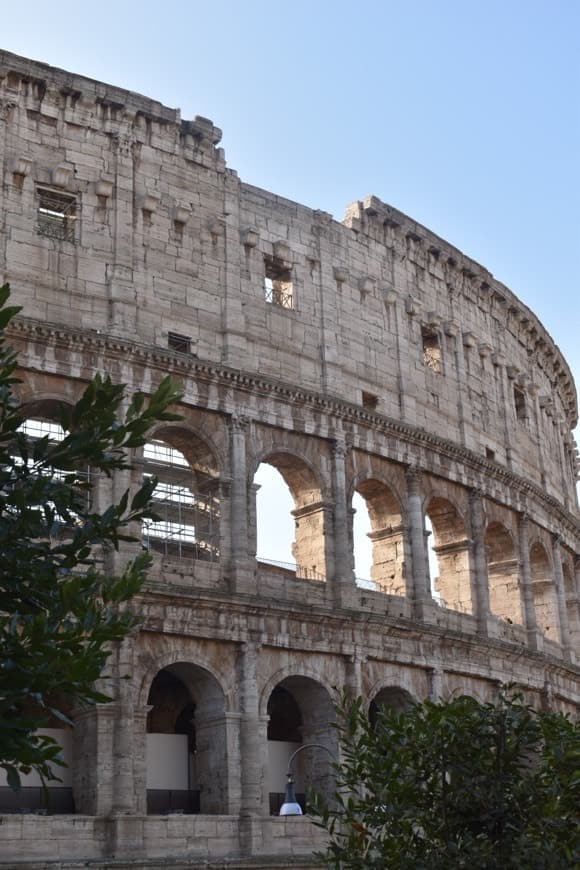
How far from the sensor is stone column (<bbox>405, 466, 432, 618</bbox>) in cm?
2761

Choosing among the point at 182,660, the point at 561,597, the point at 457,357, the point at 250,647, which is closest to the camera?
the point at 182,660

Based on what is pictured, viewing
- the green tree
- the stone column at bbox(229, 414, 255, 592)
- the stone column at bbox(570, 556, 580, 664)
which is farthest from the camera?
Answer: the stone column at bbox(570, 556, 580, 664)

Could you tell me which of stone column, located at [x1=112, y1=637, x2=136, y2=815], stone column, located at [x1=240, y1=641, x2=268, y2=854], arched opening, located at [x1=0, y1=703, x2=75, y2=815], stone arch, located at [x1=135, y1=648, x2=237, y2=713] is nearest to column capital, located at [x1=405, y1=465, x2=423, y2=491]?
stone column, located at [x1=240, y1=641, x2=268, y2=854]

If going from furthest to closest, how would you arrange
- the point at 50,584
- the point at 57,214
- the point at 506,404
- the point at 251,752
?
the point at 506,404 → the point at 57,214 → the point at 251,752 → the point at 50,584

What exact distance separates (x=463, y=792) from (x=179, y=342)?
1464cm

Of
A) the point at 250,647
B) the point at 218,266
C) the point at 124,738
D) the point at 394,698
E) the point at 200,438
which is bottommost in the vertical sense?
the point at 124,738

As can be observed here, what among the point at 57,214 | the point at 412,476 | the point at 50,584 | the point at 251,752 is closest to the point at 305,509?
the point at 412,476

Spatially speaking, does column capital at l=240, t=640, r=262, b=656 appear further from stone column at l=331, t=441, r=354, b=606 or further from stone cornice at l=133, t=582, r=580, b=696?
stone column at l=331, t=441, r=354, b=606

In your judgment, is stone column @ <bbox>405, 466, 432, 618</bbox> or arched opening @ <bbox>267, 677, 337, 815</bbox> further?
stone column @ <bbox>405, 466, 432, 618</bbox>

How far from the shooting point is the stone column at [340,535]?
84.4ft

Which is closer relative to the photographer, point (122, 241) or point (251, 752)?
point (251, 752)

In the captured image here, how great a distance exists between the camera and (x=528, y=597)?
3141cm

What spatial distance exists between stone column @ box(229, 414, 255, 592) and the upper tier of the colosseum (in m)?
1.53

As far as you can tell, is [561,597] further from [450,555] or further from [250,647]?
[250,647]
